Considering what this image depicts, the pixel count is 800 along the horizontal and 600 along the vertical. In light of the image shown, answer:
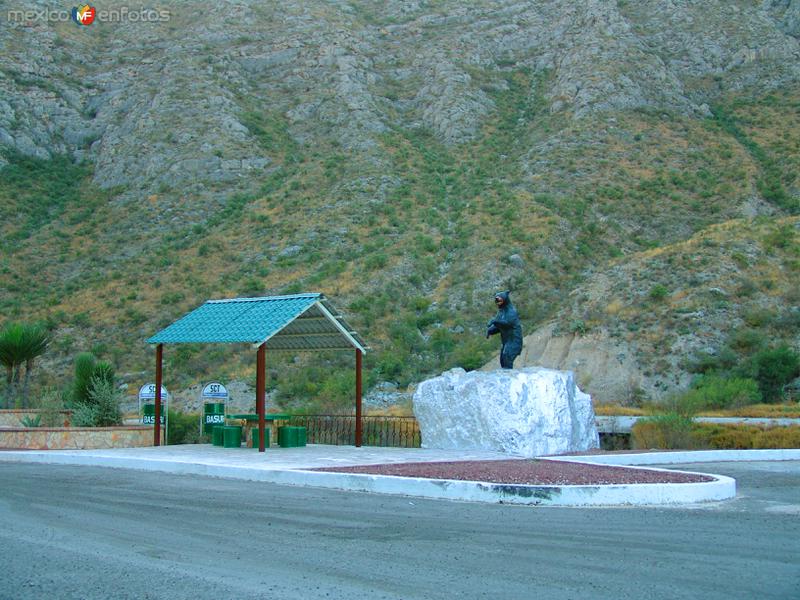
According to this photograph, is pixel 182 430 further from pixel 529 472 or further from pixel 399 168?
pixel 399 168

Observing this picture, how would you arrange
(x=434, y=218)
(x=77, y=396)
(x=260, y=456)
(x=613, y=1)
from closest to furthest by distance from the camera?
(x=260, y=456)
(x=77, y=396)
(x=434, y=218)
(x=613, y=1)

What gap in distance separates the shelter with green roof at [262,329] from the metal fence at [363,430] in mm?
1898

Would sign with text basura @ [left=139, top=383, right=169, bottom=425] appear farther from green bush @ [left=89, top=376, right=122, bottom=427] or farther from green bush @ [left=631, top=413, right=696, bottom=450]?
green bush @ [left=631, top=413, right=696, bottom=450]

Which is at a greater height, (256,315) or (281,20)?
(281,20)

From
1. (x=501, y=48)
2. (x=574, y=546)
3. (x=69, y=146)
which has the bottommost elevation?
(x=574, y=546)

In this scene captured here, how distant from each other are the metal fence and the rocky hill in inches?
254

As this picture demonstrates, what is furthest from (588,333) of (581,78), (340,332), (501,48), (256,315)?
(501,48)

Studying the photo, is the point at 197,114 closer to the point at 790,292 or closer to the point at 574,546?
the point at 790,292

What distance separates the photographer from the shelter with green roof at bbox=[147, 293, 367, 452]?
19.5 meters

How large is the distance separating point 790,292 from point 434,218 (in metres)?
20.1

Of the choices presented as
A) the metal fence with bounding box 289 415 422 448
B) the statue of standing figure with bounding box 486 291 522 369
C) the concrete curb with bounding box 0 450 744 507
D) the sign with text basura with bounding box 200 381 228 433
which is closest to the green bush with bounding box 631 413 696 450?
the statue of standing figure with bounding box 486 291 522 369

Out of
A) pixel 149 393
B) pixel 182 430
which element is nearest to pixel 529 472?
pixel 149 393

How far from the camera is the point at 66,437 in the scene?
2134 centimetres

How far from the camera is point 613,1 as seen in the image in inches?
2606
